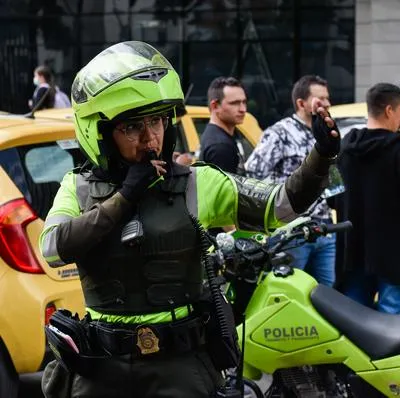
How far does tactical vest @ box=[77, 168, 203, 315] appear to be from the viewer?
2.90 metres

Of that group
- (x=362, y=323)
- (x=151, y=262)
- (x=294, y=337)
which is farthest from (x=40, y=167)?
(x=151, y=262)

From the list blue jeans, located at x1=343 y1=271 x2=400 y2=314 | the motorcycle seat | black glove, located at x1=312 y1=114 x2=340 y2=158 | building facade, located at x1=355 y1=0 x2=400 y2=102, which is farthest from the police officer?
building facade, located at x1=355 y1=0 x2=400 y2=102

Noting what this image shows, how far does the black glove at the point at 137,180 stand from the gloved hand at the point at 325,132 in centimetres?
46

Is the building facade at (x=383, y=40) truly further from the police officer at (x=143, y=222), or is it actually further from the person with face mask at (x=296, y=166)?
the police officer at (x=143, y=222)

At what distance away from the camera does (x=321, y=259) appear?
6.22 m

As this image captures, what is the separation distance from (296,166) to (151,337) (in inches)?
132

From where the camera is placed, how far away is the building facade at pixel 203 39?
706 inches

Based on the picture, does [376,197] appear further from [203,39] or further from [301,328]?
[203,39]

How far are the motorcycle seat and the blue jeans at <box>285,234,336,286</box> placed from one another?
1.92m

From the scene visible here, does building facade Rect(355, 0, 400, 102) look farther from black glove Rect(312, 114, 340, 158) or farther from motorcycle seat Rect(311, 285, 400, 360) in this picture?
black glove Rect(312, 114, 340, 158)

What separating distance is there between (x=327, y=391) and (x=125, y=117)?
1.91 meters

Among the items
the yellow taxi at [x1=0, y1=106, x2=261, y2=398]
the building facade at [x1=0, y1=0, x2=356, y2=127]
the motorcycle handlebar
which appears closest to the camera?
the motorcycle handlebar

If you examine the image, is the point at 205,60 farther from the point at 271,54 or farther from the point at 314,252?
the point at 314,252

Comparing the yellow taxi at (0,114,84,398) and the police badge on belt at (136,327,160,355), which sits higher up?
the police badge on belt at (136,327,160,355)
